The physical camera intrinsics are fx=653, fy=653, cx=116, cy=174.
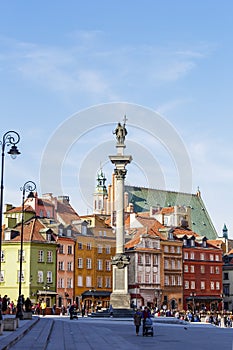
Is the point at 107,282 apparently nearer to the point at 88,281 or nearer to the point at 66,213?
the point at 88,281

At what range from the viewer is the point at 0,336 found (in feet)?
78.3

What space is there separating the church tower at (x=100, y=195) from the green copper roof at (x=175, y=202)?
22.6 m

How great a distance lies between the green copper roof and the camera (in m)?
127

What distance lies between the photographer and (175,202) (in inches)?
5187

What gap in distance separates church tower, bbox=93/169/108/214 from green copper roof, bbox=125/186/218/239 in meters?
22.6

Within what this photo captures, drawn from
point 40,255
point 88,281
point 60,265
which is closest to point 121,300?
point 40,255

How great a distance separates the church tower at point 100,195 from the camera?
15284cm

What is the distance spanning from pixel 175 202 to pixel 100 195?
2999 centimetres

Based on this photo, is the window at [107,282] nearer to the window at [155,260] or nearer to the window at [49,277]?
the window at [155,260]

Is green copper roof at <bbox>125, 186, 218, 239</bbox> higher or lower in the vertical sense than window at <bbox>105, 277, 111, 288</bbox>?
higher

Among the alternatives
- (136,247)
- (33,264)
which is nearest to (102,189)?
(136,247)

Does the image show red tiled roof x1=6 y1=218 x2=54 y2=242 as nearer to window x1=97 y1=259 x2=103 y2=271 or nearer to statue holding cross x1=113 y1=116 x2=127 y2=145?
window x1=97 y1=259 x2=103 y2=271

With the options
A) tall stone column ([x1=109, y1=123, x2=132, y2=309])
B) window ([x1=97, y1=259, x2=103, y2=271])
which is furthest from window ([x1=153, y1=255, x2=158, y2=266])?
tall stone column ([x1=109, y1=123, x2=132, y2=309])

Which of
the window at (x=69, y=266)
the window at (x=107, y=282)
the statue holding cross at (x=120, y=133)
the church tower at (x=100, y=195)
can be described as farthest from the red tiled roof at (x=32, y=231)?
the church tower at (x=100, y=195)
